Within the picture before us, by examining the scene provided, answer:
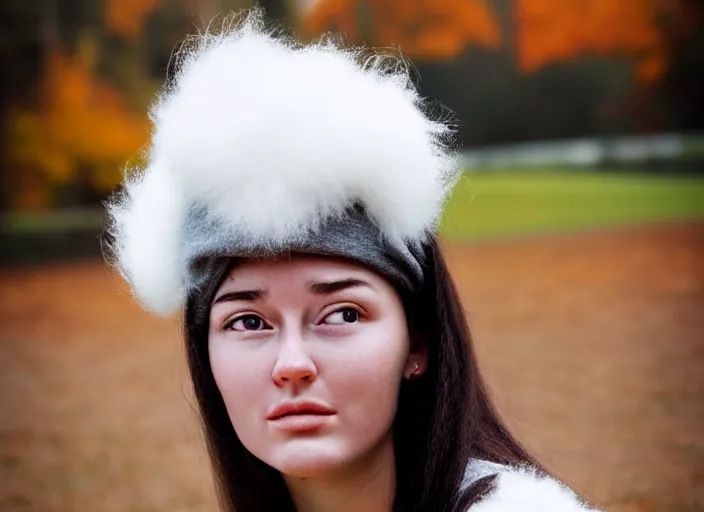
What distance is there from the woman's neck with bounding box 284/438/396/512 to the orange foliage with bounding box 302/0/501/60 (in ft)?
11.1

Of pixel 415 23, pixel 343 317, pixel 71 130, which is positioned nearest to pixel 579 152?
pixel 415 23

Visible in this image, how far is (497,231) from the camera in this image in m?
5.14

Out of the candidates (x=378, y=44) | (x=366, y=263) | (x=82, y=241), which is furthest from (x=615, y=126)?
(x=366, y=263)

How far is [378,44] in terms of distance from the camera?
462 cm

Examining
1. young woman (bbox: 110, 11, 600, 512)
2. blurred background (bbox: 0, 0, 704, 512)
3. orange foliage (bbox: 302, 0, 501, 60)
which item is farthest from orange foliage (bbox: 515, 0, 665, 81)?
young woman (bbox: 110, 11, 600, 512)

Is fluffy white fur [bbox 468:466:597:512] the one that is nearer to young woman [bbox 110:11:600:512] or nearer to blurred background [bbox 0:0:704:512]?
young woman [bbox 110:11:600:512]

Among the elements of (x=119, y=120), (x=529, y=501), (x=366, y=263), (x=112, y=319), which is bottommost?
(x=529, y=501)

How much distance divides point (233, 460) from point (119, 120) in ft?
13.4

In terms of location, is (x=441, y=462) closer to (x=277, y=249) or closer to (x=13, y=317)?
(x=277, y=249)

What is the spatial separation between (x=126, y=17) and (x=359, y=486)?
4.22 meters

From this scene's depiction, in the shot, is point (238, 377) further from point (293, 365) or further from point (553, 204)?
point (553, 204)

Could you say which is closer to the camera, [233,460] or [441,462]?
[441,462]

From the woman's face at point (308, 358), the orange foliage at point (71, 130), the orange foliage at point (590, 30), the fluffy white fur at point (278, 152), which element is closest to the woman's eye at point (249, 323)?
the woman's face at point (308, 358)

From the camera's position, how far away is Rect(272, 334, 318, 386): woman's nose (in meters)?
1.34
